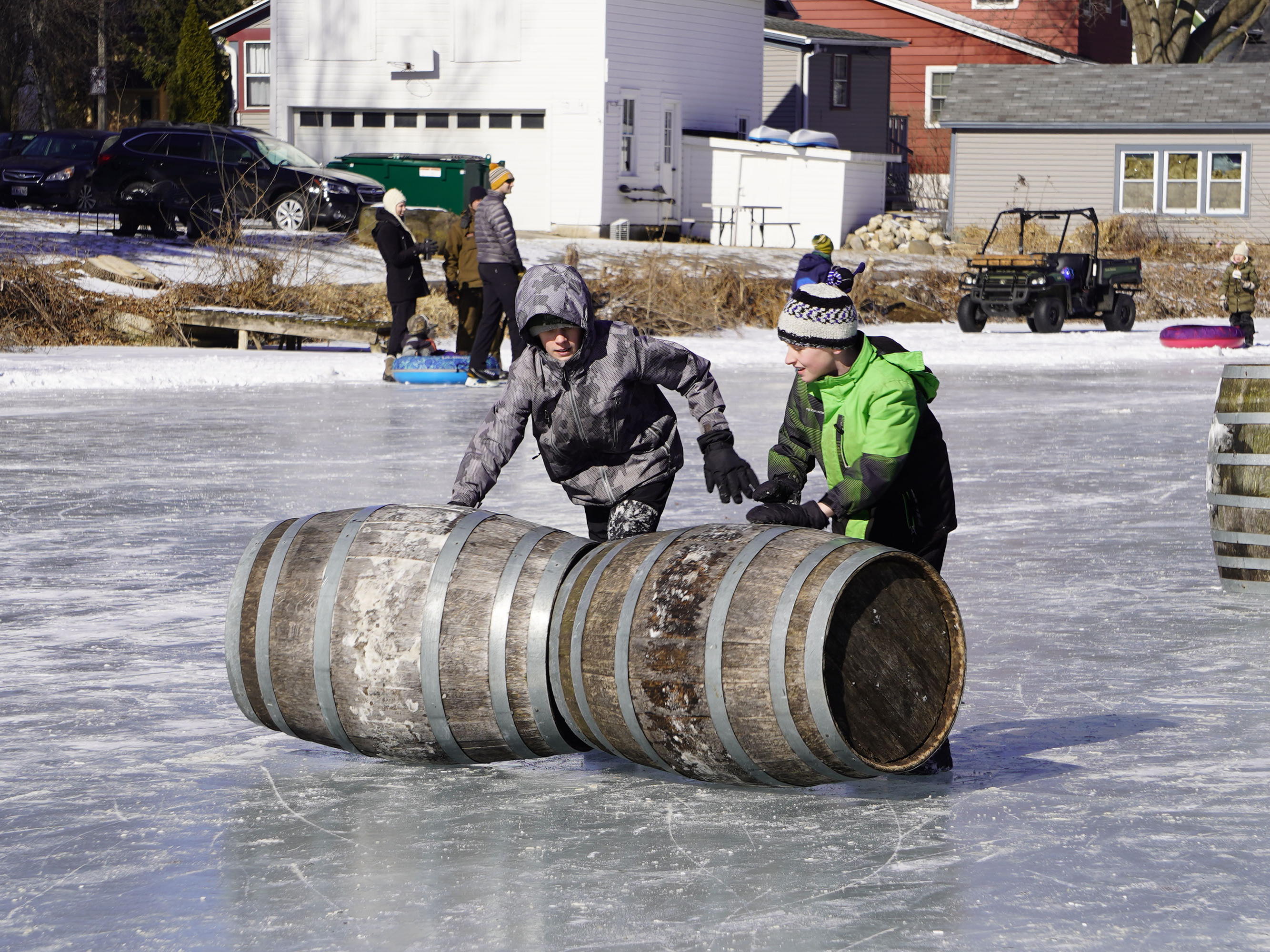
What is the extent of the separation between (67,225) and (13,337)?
27.4 feet

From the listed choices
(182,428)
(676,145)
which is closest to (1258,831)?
(182,428)

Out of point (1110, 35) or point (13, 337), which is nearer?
point (13, 337)

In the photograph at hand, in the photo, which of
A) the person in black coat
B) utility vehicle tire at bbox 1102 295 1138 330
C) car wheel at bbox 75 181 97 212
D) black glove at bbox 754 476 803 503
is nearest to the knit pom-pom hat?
black glove at bbox 754 476 803 503

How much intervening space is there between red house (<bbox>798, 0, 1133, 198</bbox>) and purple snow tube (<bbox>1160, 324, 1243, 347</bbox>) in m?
19.6

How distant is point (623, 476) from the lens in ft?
17.2

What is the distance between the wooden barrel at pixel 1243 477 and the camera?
702 cm

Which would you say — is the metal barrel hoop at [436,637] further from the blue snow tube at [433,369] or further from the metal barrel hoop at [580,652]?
the blue snow tube at [433,369]

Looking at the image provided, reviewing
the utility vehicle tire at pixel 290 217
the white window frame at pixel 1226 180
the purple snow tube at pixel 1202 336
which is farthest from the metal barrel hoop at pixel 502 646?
the white window frame at pixel 1226 180

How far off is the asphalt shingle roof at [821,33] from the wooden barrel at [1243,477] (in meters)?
32.7

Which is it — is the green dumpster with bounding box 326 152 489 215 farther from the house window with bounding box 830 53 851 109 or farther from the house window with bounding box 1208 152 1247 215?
the house window with bounding box 1208 152 1247 215

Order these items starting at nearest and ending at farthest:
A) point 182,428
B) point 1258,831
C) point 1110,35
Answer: point 1258,831, point 182,428, point 1110,35

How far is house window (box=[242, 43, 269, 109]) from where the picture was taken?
4172 centimetres

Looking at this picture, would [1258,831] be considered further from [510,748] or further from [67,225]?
[67,225]

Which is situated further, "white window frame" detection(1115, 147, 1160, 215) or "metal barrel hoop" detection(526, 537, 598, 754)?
"white window frame" detection(1115, 147, 1160, 215)
